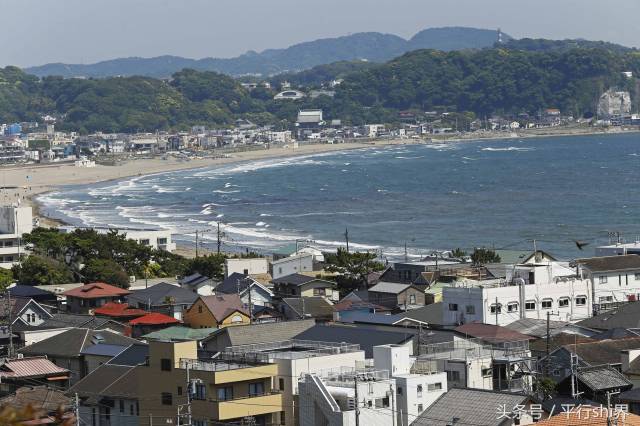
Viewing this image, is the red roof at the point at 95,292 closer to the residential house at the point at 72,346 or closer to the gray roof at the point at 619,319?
the residential house at the point at 72,346

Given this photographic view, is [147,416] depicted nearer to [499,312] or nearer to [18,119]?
[499,312]

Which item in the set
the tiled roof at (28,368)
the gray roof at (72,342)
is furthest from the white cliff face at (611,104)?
the tiled roof at (28,368)

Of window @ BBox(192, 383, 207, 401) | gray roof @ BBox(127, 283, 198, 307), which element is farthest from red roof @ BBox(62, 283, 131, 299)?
window @ BBox(192, 383, 207, 401)

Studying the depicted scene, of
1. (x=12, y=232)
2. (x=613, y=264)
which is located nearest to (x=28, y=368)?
(x=613, y=264)

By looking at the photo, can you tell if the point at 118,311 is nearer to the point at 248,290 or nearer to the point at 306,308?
the point at 248,290

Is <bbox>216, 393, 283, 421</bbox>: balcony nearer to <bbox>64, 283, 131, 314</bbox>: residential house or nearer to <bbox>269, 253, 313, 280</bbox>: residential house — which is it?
<bbox>64, 283, 131, 314</bbox>: residential house

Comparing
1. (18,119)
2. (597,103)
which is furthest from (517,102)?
(18,119)
